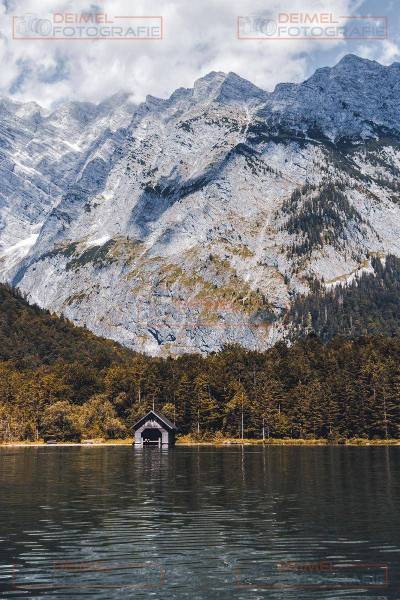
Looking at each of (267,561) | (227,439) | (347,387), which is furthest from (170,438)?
(267,561)

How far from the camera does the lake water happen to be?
2828cm

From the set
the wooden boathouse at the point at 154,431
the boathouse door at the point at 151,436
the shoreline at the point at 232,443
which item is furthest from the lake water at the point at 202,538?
the boathouse door at the point at 151,436

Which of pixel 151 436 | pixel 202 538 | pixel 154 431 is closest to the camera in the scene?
pixel 202 538

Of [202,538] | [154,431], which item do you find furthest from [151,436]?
[202,538]

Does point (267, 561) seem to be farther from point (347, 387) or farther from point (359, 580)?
point (347, 387)

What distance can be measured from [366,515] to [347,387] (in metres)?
133

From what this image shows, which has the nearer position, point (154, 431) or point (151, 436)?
point (154, 431)

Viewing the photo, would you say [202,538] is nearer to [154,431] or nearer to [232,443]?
[154,431]

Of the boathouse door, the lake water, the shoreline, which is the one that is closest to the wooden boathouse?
the boathouse door

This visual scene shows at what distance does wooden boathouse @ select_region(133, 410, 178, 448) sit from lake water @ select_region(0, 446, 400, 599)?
101921 mm

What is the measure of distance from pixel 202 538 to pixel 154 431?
144308 mm

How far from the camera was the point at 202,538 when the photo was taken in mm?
38906

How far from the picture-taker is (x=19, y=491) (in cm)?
6431

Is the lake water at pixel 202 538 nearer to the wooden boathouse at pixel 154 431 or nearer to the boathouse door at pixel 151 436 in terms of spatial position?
the wooden boathouse at pixel 154 431
